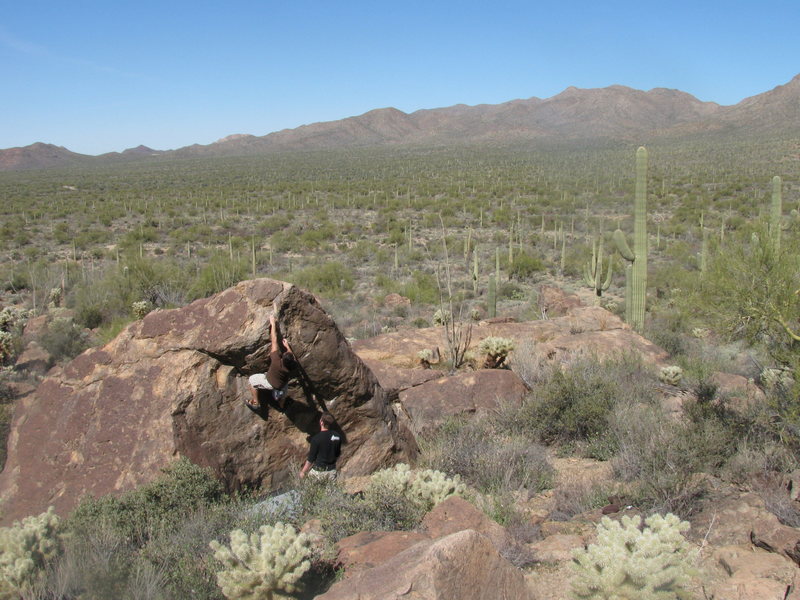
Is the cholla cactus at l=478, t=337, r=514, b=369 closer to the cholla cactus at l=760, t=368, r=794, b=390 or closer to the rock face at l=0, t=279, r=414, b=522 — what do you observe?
the cholla cactus at l=760, t=368, r=794, b=390

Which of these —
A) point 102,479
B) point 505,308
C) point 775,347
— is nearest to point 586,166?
point 505,308

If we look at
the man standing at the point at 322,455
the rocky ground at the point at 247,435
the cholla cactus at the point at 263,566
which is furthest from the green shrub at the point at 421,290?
the cholla cactus at the point at 263,566

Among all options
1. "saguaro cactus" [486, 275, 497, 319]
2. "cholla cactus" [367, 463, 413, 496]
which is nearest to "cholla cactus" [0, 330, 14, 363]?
"cholla cactus" [367, 463, 413, 496]

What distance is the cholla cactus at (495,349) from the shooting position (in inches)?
407

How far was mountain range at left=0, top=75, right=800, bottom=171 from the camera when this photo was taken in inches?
3474

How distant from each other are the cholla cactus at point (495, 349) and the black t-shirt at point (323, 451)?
5042 mm

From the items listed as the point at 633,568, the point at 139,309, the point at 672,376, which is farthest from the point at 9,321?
the point at 633,568

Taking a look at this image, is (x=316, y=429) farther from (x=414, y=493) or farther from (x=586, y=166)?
(x=586, y=166)

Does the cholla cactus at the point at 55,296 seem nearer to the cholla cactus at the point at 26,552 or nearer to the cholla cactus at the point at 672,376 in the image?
the cholla cactus at the point at 26,552

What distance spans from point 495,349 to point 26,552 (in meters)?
7.70

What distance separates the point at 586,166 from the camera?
172 feet

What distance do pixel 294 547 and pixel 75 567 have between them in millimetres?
1262

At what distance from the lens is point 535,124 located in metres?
127

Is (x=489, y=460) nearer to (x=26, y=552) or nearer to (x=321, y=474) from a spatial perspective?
(x=321, y=474)
